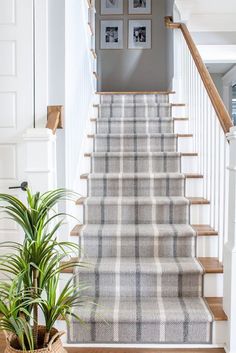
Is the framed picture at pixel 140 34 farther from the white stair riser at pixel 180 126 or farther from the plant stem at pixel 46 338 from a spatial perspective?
the plant stem at pixel 46 338

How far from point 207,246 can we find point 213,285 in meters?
0.29

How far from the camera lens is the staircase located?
6.36ft

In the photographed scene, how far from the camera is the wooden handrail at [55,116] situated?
6.70 feet

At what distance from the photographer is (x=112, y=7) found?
5.53m

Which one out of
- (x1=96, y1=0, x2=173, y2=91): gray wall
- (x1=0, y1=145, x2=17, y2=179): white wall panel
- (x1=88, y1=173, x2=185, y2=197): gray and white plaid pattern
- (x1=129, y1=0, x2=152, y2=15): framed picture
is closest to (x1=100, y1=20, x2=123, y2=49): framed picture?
(x1=96, y1=0, x2=173, y2=91): gray wall

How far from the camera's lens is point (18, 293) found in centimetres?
147

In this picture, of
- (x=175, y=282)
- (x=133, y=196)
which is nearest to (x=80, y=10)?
(x=133, y=196)

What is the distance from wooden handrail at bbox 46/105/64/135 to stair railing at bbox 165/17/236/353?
96 centimetres

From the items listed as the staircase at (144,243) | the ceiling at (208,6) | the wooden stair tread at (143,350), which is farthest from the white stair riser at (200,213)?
the ceiling at (208,6)

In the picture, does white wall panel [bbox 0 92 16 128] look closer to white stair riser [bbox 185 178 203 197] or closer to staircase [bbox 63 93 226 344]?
staircase [bbox 63 93 226 344]

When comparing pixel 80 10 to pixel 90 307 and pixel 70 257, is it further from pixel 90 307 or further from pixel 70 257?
pixel 90 307

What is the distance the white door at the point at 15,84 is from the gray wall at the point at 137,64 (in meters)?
3.27

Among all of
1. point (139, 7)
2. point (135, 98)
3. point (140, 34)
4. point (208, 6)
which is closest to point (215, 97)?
point (135, 98)

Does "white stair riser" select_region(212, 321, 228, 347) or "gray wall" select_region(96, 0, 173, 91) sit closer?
"white stair riser" select_region(212, 321, 228, 347)
